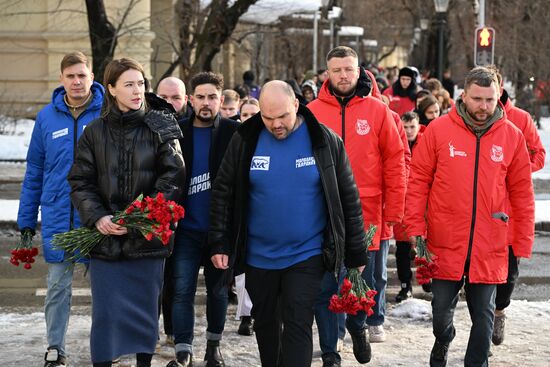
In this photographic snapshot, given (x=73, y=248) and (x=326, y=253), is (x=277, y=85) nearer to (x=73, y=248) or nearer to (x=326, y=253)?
(x=326, y=253)

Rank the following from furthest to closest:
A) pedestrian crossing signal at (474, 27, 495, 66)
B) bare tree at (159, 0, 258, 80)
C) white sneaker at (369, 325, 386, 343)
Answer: pedestrian crossing signal at (474, 27, 495, 66)
bare tree at (159, 0, 258, 80)
white sneaker at (369, 325, 386, 343)

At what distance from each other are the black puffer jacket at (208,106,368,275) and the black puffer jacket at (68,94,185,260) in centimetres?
33

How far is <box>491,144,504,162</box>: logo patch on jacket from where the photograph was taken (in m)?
6.46

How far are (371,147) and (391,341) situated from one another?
144 centimetres

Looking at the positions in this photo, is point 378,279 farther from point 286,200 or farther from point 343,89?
point 286,200

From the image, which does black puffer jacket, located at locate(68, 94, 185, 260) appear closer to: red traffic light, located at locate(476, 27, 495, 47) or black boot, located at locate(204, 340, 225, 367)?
black boot, located at locate(204, 340, 225, 367)

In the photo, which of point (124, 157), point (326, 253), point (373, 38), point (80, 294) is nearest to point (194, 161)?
point (124, 157)

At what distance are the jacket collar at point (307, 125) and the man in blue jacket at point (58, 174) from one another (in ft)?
4.24

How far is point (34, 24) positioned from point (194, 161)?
71.4 ft

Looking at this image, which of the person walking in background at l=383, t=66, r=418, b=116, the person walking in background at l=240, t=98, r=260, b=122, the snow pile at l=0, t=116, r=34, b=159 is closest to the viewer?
the person walking in background at l=240, t=98, r=260, b=122

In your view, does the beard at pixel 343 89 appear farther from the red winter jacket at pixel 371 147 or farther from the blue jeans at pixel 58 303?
the blue jeans at pixel 58 303

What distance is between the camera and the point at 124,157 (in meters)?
6.13

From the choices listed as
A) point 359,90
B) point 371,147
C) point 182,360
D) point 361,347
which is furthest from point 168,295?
point 359,90

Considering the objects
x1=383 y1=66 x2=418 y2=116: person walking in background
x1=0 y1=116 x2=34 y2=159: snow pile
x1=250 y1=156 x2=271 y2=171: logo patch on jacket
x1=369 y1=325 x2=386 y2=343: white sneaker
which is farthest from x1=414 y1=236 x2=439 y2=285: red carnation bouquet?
x1=0 y1=116 x2=34 y2=159: snow pile
